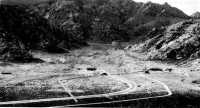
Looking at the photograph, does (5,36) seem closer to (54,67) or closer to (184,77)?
(54,67)

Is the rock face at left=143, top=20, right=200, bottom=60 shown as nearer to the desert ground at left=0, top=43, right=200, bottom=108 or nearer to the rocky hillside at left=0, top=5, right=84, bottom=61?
the desert ground at left=0, top=43, right=200, bottom=108

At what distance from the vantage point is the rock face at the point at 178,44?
39312 millimetres

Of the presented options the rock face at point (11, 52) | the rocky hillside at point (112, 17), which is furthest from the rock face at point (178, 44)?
the rocky hillside at point (112, 17)

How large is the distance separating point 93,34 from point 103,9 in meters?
16.3

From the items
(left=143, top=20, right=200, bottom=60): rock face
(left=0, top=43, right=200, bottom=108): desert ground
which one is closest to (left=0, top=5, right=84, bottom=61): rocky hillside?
(left=0, top=43, right=200, bottom=108): desert ground

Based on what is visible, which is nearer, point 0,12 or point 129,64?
point 129,64

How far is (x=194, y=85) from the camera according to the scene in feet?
79.3

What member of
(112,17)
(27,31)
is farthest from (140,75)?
(112,17)

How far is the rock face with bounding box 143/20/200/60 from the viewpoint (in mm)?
39312

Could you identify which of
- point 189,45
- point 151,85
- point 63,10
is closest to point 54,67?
point 151,85

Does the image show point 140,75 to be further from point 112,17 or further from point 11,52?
point 112,17

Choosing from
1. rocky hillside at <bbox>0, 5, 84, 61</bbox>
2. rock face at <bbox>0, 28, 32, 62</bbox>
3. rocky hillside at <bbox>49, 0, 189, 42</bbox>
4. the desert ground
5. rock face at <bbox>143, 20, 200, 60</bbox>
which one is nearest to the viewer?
the desert ground

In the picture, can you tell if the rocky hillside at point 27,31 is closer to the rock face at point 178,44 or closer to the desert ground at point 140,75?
the desert ground at point 140,75

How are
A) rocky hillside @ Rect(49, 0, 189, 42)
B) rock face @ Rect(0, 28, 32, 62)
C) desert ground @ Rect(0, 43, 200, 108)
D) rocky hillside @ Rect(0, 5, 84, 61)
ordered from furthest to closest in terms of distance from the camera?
rocky hillside @ Rect(49, 0, 189, 42), rocky hillside @ Rect(0, 5, 84, 61), rock face @ Rect(0, 28, 32, 62), desert ground @ Rect(0, 43, 200, 108)
